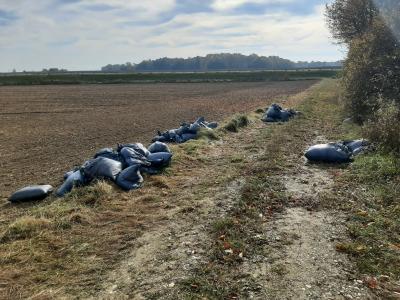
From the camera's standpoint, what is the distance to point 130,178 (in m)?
9.48

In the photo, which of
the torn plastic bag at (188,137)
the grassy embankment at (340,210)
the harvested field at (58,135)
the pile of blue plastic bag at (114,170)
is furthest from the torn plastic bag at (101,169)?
the torn plastic bag at (188,137)

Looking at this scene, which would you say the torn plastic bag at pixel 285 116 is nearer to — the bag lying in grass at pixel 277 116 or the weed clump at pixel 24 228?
the bag lying in grass at pixel 277 116

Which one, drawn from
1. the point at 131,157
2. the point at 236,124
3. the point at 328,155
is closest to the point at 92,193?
the point at 131,157

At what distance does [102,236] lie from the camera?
6805 mm

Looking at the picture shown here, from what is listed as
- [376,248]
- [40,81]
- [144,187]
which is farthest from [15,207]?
[40,81]

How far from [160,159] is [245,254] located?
526 cm

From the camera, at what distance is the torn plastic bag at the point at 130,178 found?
9.27 meters

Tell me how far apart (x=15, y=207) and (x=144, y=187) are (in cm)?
270

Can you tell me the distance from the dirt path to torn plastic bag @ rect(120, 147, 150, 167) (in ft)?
4.80

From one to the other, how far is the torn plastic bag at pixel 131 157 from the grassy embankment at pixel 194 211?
23.5 inches

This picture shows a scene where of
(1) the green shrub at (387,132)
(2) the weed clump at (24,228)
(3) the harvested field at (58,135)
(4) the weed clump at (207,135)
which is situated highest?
(1) the green shrub at (387,132)

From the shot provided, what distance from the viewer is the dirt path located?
4.99 metres

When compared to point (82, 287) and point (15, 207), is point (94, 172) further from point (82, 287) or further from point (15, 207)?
point (82, 287)

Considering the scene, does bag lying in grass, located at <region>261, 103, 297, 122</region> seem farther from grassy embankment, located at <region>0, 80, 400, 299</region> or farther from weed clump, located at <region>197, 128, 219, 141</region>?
grassy embankment, located at <region>0, 80, 400, 299</region>
